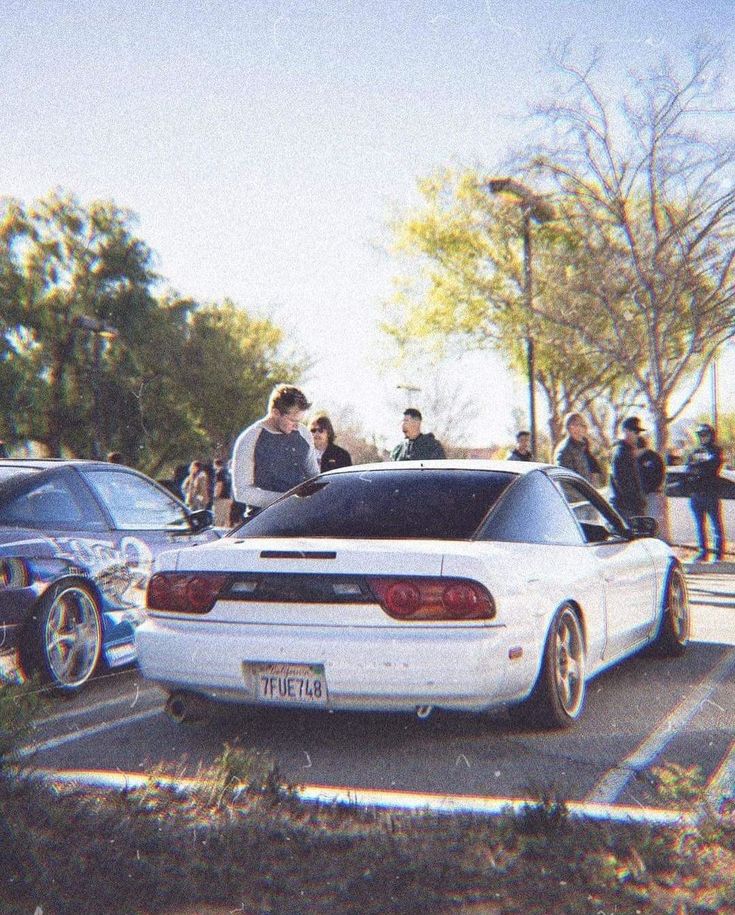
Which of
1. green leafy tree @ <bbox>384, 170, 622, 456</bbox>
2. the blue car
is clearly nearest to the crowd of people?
the blue car

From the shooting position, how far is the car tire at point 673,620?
25.6ft

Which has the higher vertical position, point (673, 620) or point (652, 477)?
point (652, 477)

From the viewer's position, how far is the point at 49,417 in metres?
46.8

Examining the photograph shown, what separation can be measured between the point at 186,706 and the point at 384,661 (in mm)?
1118

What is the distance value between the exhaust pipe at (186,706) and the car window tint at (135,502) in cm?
237

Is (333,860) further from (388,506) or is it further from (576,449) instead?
(576,449)

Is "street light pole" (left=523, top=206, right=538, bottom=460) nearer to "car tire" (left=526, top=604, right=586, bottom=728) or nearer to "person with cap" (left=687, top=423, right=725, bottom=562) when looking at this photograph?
"person with cap" (left=687, top=423, right=725, bottom=562)

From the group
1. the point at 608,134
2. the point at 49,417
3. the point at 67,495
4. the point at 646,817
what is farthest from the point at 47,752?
the point at 49,417

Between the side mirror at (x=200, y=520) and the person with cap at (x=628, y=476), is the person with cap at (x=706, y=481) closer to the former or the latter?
the person with cap at (x=628, y=476)

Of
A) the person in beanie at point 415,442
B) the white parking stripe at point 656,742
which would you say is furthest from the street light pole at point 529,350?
the white parking stripe at point 656,742

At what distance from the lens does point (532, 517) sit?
19.8 feet

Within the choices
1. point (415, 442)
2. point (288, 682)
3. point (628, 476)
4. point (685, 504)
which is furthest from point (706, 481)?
point (288, 682)

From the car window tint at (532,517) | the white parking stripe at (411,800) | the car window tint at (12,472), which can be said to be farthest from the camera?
the car window tint at (12,472)

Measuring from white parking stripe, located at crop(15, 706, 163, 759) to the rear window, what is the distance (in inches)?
45.0
